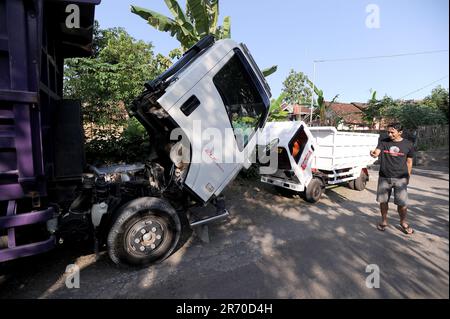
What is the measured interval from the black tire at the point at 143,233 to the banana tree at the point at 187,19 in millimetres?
5871

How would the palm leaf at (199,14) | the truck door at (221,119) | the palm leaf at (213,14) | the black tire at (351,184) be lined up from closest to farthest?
1. the truck door at (221,119)
2. the palm leaf at (199,14)
3. the palm leaf at (213,14)
4. the black tire at (351,184)

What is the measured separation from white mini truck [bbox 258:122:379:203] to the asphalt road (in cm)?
109

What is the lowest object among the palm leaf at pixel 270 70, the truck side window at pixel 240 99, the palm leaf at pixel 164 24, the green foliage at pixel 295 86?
the truck side window at pixel 240 99

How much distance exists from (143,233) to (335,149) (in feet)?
17.2

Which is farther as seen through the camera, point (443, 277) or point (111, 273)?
point (111, 273)

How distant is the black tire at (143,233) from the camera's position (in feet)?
10.4

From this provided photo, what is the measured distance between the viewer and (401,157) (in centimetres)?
431

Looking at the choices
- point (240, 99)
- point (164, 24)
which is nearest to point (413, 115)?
point (164, 24)

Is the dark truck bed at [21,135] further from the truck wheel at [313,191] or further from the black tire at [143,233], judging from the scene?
the truck wheel at [313,191]

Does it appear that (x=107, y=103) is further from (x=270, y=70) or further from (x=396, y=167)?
(x=396, y=167)

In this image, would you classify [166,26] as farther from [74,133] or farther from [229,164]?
[229,164]

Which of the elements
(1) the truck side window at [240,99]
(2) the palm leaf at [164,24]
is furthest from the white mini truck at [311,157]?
(2) the palm leaf at [164,24]
